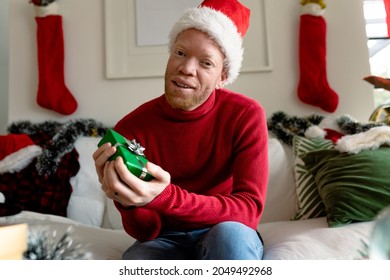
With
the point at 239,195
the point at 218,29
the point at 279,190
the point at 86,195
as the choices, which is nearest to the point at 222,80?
the point at 218,29

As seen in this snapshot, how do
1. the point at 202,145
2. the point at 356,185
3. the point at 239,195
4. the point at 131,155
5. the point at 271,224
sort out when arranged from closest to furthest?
the point at 131,155
the point at 239,195
the point at 202,145
the point at 356,185
the point at 271,224

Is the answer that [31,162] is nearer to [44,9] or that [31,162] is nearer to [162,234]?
[44,9]

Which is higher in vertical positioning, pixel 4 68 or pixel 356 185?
pixel 4 68

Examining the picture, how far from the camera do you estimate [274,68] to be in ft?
4.39

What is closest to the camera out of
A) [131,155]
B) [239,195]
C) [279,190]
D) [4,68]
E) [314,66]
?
[131,155]

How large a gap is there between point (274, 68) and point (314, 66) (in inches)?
5.3

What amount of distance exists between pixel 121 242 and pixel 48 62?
2.55 feet

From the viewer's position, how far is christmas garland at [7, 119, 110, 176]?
50.5 inches

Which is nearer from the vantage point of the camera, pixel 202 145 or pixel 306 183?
pixel 202 145

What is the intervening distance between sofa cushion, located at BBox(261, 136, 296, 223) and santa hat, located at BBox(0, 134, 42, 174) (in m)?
0.78

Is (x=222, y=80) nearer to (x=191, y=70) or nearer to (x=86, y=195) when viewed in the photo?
(x=191, y=70)

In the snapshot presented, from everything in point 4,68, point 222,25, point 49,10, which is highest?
point 49,10

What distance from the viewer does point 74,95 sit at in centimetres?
136

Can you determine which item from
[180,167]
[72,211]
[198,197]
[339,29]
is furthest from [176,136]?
[339,29]
